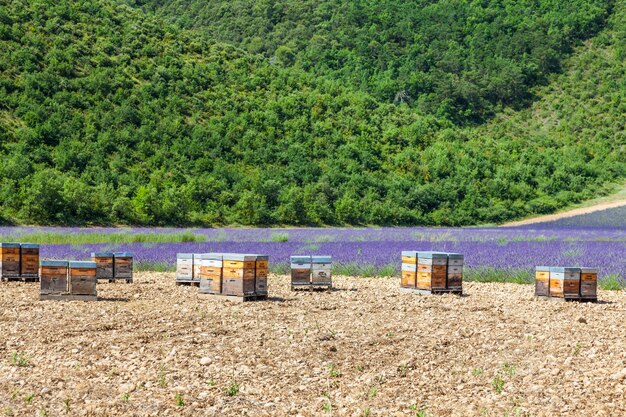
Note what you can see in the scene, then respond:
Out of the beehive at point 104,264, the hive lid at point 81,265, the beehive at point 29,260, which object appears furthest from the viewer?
the beehive at point 104,264

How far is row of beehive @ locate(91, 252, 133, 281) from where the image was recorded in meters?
21.3

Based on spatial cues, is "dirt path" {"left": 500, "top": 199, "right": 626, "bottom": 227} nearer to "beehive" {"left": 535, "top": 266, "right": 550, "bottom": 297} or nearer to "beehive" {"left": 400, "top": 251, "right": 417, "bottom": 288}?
"beehive" {"left": 400, "top": 251, "right": 417, "bottom": 288}

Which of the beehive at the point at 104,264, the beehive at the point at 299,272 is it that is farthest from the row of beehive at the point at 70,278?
the beehive at the point at 299,272

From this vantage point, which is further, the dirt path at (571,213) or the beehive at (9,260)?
the dirt path at (571,213)

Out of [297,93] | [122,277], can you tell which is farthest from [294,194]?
[122,277]

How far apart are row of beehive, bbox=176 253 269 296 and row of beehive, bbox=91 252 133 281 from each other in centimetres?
323

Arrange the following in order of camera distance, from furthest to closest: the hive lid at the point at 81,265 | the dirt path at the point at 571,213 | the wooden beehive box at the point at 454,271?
the dirt path at the point at 571,213 → the wooden beehive box at the point at 454,271 → the hive lid at the point at 81,265

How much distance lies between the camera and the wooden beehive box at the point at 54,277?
17406 millimetres

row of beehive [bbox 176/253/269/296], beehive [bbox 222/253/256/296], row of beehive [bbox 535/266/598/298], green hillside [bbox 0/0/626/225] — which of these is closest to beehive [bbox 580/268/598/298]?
row of beehive [bbox 535/266/598/298]

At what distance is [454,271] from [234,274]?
17.6 ft

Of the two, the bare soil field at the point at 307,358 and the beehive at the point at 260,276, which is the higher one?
the beehive at the point at 260,276

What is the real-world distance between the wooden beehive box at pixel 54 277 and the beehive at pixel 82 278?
162mm

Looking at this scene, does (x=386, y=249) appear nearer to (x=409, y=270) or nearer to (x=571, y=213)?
(x=409, y=270)

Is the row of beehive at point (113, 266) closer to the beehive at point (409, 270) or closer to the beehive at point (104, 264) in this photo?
the beehive at point (104, 264)
